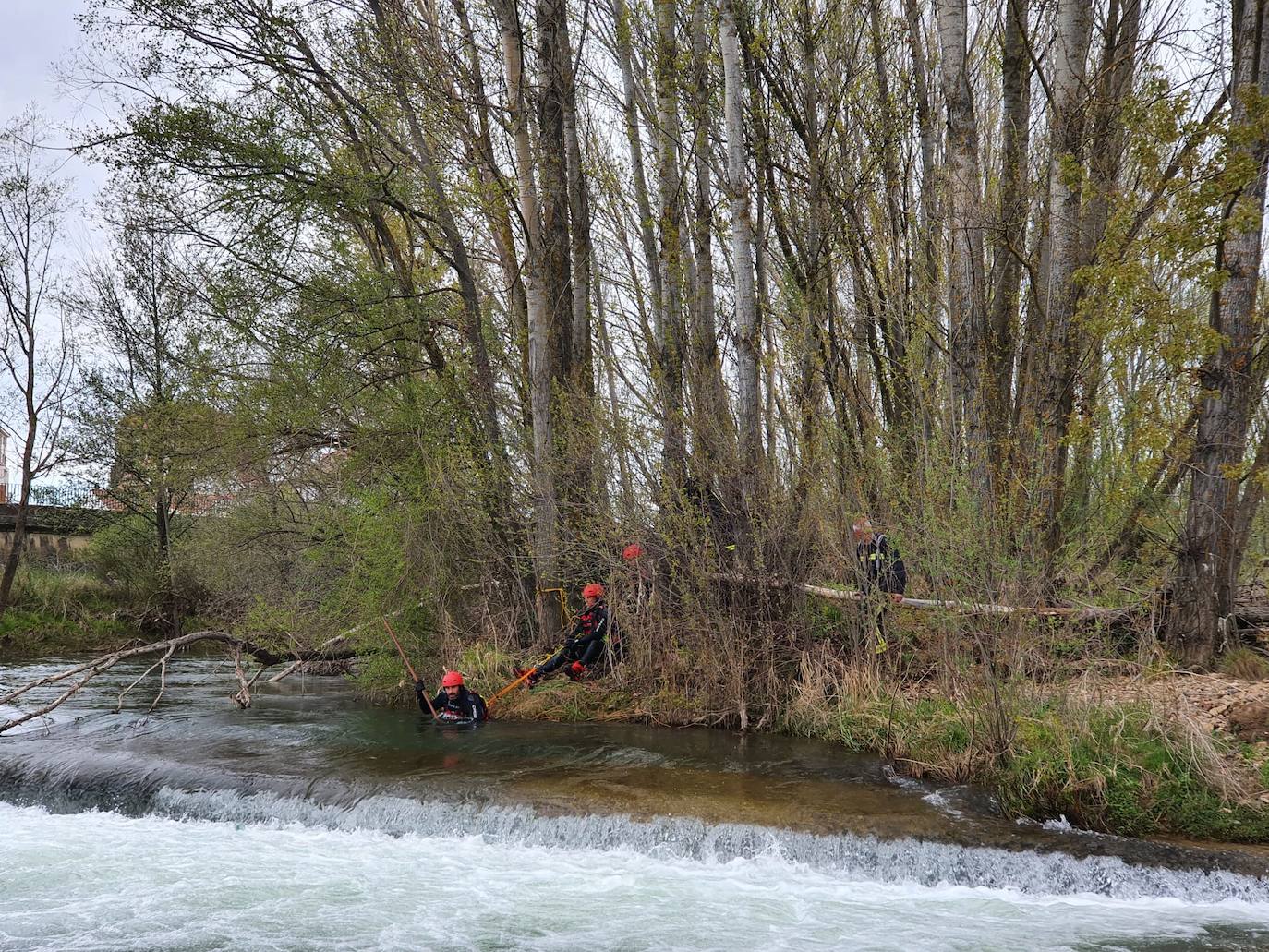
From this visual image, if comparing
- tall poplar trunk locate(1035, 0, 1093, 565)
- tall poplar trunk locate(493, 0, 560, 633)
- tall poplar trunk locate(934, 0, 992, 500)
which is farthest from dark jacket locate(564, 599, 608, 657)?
tall poplar trunk locate(1035, 0, 1093, 565)

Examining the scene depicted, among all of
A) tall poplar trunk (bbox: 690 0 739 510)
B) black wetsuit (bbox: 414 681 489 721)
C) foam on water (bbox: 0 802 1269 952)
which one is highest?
tall poplar trunk (bbox: 690 0 739 510)

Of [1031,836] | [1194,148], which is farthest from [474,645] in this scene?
[1194,148]

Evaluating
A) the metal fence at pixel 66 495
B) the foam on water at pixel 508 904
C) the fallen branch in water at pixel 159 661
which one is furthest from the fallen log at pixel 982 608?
the metal fence at pixel 66 495

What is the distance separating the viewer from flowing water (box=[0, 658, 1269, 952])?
19.7ft

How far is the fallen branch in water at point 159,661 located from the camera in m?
10.8

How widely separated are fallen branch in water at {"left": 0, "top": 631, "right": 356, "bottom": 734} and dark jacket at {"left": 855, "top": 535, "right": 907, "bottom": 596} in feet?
24.6

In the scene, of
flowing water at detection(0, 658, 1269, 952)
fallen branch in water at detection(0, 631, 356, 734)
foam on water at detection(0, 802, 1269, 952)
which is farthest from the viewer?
fallen branch in water at detection(0, 631, 356, 734)

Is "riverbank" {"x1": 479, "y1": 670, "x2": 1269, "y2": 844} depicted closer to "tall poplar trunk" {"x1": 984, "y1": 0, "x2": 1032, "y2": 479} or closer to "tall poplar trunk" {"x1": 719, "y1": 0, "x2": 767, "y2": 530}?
"tall poplar trunk" {"x1": 984, "y1": 0, "x2": 1032, "y2": 479}

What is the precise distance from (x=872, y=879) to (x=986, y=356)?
644 cm

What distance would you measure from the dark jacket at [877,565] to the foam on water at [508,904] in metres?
2.89

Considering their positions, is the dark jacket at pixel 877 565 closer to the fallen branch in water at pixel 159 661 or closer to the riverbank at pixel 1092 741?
the riverbank at pixel 1092 741

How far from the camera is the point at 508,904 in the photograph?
6.54 m

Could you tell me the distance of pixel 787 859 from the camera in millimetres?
7090

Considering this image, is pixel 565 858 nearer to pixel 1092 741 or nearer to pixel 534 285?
pixel 1092 741
